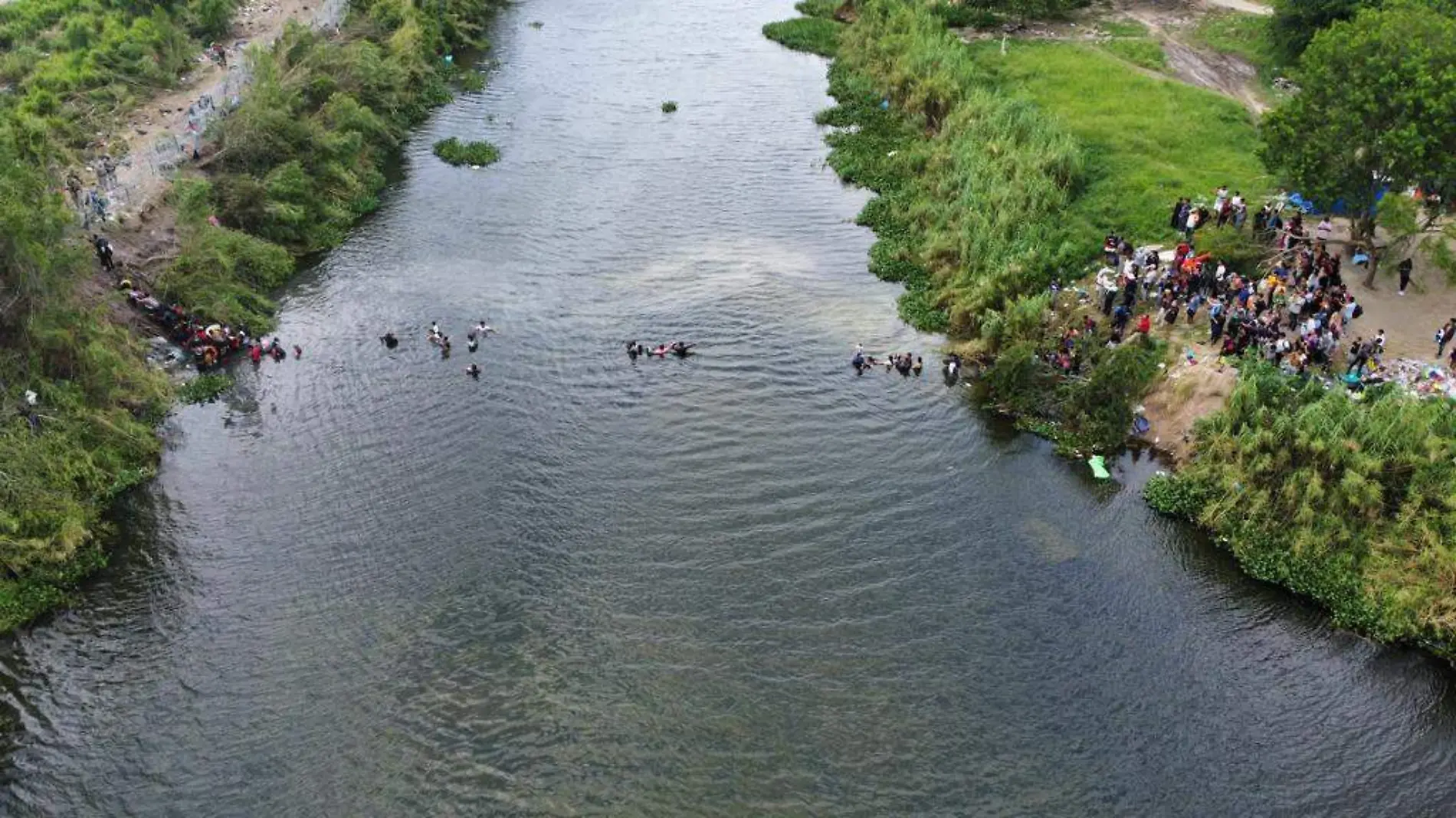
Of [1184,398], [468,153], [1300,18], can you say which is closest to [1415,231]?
[1184,398]

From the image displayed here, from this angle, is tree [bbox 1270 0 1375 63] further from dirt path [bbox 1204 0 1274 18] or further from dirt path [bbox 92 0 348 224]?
dirt path [bbox 92 0 348 224]

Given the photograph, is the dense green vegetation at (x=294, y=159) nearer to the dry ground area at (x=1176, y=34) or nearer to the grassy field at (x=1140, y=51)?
the dry ground area at (x=1176, y=34)

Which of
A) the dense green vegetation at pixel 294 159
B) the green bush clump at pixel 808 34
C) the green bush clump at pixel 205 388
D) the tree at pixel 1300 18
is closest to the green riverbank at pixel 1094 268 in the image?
the green bush clump at pixel 808 34

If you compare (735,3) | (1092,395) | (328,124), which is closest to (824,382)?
(1092,395)

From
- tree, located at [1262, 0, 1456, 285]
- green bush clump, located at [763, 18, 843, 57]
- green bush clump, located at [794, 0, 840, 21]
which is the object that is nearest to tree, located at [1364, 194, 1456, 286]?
tree, located at [1262, 0, 1456, 285]

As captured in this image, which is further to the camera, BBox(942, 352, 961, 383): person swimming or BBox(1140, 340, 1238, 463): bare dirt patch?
BBox(942, 352, 961, 383): person swimming
